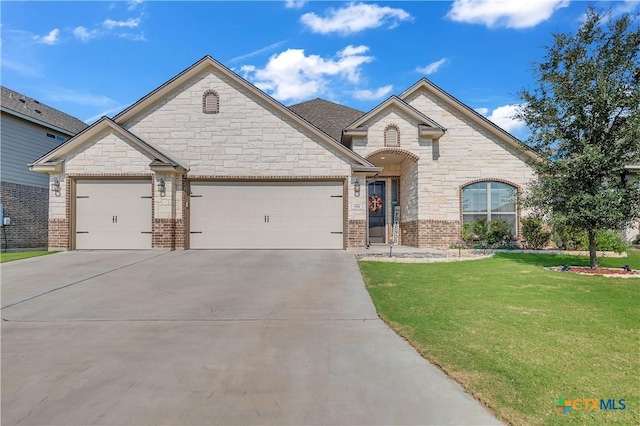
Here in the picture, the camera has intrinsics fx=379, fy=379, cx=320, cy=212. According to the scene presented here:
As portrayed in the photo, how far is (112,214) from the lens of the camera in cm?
1338

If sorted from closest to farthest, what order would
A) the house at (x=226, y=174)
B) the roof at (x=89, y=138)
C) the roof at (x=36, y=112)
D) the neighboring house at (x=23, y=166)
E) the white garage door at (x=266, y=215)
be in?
the roof at (x=89, y=138)
the house at (x=226, y=174)
the white garage door at (x=266, y=215)
the neighboring house at (x=23, y=166)
the roof at (x=36, y=112)

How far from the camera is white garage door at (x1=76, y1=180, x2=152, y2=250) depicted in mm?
13320

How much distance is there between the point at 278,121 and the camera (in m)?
14.0

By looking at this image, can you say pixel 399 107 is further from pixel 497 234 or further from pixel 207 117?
pixel 207 117

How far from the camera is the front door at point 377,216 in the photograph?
56.8ft

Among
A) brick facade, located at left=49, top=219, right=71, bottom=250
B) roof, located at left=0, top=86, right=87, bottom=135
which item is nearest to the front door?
brick facade, located at left=49, top=219, right=71, bottom=250

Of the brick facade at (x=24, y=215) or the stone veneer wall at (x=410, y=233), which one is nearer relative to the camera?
the stone veneer wall at (x=410, y=233)

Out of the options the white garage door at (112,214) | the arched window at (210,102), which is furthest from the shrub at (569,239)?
the white garage door at (112,214)

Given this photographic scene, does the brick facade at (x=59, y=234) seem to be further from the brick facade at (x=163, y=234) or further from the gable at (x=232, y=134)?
the gable at (x=232, y=134)

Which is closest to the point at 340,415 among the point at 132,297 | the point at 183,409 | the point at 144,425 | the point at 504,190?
the point at 183,409

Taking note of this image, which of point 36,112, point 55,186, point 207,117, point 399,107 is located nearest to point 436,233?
point 399,107

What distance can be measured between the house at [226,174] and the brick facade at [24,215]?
17.9 ft

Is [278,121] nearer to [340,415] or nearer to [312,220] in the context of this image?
[312,220]

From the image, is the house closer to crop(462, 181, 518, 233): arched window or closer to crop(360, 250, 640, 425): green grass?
crop(462, 181, 518, 233): arched window
